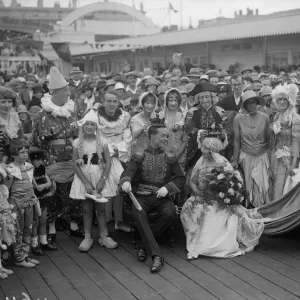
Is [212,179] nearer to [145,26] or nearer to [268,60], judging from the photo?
[268,60]

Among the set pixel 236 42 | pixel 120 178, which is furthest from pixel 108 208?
pixel 236 42

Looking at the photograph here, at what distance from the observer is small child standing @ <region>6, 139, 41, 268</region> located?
4.92 m

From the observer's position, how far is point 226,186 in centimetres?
523

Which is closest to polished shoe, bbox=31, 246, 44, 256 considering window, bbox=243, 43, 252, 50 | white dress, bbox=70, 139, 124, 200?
white dress, bbox=70, 139, 124, 200

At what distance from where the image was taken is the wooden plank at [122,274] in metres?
4.35

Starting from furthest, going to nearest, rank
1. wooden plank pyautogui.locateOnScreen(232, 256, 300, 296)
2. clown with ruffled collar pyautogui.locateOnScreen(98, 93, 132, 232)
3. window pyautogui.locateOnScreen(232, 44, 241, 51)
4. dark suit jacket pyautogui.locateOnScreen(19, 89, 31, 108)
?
window pyautogui.locateOnScreen(232, 44, 241, 51)
dark suit jacket pyautogui.locateOnScreen(19, 89, 31, 108)
clown with ruffled collar pyautogui.locateOnScreen(98, 93, 132, 232)
wooden plank pyautogui.locateOnScreen(232, 256, 300, 296)

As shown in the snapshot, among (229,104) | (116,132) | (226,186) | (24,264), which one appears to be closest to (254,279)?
(226,186)

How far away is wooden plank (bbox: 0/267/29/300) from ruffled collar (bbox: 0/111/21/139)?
159 cm

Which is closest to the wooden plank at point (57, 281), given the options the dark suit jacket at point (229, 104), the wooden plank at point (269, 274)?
the wooden plank at point (269, 274)

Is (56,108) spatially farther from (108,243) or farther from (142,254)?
(142,254)

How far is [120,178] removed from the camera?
213 inches

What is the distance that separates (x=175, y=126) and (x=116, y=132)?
702mm

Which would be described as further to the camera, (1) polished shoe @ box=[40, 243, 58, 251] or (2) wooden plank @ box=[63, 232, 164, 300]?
(1) polished shoe @ box=[40, 243, 58, 251]

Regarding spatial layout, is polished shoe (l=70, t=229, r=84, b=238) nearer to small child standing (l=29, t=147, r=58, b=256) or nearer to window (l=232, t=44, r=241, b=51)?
small child standing (l=29, t=147, r=58, b=256)
